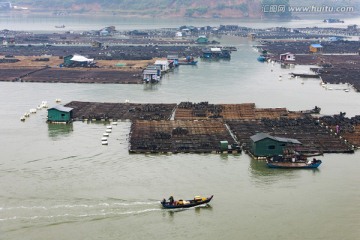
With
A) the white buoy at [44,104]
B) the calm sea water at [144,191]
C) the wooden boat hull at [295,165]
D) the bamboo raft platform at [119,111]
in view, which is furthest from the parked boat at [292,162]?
the white buoy at [44,104]

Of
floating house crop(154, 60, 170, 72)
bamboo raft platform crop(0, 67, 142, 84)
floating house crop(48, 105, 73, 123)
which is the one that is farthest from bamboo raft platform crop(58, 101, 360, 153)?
floating house crop(154, 60, 170, 72)

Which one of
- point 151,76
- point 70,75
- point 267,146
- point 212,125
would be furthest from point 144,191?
point 70,75

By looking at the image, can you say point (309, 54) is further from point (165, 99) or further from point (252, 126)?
point (252, 126)

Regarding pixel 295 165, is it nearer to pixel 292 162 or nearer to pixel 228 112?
pixel 292 162

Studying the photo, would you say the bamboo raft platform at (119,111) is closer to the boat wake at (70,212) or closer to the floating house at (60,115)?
the floating house at (60,115)

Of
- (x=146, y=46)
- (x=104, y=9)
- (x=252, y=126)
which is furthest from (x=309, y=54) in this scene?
(x=104, y=9)

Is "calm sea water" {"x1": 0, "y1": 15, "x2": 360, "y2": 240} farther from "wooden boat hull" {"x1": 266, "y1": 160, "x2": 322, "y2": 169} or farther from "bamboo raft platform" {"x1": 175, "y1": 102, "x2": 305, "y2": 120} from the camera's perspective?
"bamboo raft platform" {"x1": 175, "y1": 102, "x2": 305, "y2": 120}
